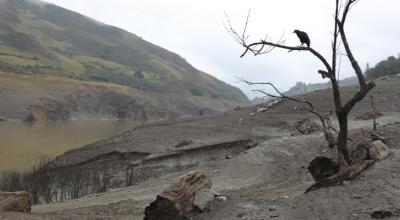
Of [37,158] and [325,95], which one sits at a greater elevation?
[325,95]

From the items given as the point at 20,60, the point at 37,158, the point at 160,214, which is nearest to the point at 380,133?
the point at 160,214

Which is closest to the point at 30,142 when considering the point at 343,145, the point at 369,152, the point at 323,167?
the point at 323,167

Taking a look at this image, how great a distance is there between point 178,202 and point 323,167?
411cm

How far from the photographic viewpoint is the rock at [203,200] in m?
13.2

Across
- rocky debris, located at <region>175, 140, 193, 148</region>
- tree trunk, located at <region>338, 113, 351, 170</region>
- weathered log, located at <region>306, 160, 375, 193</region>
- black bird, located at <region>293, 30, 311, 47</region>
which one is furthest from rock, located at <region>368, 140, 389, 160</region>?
rocky debris, located at <region>175, 140, 193, 148</region>

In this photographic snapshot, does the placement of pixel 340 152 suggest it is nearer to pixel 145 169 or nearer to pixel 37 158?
pixel 145 169

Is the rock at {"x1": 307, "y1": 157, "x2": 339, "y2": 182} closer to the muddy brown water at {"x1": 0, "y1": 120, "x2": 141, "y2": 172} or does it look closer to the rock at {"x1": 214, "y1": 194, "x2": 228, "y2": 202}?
the rock at {"x1": 214, "y1": 194, "x2": 228, "y2": 202}

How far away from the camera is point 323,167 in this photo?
47.3 feet

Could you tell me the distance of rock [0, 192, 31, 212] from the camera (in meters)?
15.1

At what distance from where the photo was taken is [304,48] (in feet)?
41.4

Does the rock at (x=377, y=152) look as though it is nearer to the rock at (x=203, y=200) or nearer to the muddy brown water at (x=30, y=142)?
the rock at (x=203, y=200)

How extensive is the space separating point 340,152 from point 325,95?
4106cm

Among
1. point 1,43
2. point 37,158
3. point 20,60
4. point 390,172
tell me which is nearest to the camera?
point 390,172

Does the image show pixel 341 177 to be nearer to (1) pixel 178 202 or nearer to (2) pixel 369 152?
(2) pixel 369 152
